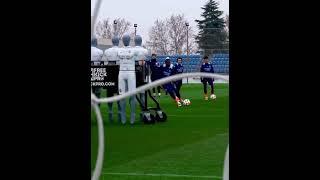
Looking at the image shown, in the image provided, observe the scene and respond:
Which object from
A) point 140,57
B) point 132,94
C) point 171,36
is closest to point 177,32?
point 171,36

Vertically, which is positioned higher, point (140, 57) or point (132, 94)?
point (140, 57)

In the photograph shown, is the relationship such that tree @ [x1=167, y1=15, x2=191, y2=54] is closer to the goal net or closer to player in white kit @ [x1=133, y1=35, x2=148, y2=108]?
player in white kit @ [x1=133, y1=35, x2=148, y2=108]

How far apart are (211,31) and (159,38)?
5653 millimetres

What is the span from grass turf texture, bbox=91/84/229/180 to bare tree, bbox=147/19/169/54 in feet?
68.6

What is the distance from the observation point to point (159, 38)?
105ft

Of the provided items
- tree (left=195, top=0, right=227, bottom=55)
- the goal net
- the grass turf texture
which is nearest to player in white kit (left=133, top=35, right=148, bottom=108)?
the grass turf texture

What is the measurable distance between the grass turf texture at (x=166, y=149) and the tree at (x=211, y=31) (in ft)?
32.3

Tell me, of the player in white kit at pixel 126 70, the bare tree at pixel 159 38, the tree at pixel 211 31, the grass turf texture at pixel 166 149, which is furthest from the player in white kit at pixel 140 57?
the bare tree at pixel 159 38

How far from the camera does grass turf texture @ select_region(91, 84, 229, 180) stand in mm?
5203

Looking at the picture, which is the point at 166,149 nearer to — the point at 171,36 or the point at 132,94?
the point at 132,94
